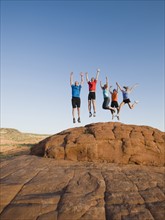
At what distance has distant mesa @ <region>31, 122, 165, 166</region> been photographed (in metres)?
13.7

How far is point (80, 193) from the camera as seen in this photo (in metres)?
8.59

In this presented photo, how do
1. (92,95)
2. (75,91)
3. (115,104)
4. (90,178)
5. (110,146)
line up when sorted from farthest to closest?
(115,104), (92,95), (75,91), (110,146), (90,178)

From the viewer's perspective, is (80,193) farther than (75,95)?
No

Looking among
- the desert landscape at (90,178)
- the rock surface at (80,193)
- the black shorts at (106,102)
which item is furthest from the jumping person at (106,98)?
the rock surface at (80,193)

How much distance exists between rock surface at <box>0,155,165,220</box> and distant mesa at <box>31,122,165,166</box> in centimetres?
161

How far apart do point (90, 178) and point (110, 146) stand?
430cm

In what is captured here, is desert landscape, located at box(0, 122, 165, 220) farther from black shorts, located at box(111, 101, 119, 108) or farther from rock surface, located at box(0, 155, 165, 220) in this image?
black shorts, located at box(111, 101, 119, 108)

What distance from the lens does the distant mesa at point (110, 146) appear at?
1369 centimetres

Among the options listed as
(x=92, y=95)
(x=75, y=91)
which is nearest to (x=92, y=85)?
(x=92, y=95)

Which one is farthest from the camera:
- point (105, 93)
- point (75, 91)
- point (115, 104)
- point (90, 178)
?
point (115, 104)

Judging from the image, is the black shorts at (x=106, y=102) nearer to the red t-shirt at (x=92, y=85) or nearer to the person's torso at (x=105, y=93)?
the person's torso at (x=105, y=93)

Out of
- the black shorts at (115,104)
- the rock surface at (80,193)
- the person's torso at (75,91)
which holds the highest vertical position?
the person's torso at (75,91)

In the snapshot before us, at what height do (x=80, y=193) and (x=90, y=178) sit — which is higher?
(x=90, y=178)

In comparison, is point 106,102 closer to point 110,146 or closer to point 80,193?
point 110,146
